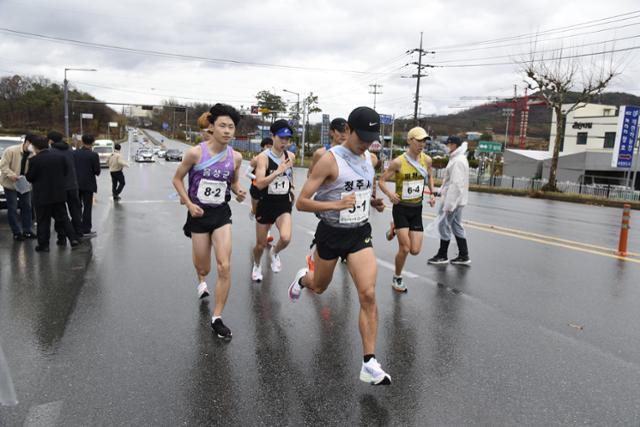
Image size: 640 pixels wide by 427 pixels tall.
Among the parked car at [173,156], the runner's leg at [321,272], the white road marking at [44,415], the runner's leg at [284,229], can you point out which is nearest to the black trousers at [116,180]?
the runner's leg at [284,229]

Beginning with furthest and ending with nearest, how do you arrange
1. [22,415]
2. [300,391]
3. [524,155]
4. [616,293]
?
A: [524,155]
[616,293]
[300,391]
[22,415]

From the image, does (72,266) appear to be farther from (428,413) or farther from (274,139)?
(428,413)

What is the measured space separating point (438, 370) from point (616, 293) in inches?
137

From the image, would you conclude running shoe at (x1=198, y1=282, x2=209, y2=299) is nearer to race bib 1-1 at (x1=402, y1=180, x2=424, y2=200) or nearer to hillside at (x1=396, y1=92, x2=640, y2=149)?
race bib 1-1 at (x1=402, y1=180, x2=424, y2=200)

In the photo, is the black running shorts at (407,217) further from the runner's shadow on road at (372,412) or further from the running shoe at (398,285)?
the runner's shadow on road at (372,412)

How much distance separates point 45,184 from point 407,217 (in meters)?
5.56

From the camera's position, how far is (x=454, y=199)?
7094 mm

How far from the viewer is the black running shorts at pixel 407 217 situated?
18.9ft

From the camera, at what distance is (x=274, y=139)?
6.13 meters

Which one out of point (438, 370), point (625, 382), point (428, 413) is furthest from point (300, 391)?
point (625, 382)

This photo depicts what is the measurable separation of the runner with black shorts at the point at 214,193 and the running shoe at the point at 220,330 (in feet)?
0.04

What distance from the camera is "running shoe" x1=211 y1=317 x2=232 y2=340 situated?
4227 mm

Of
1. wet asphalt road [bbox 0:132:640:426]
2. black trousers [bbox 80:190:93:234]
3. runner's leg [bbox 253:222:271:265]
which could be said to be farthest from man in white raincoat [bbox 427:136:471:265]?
black trousers [bbox 80:190:93:234]

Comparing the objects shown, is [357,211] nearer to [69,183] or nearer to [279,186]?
[279,186]
